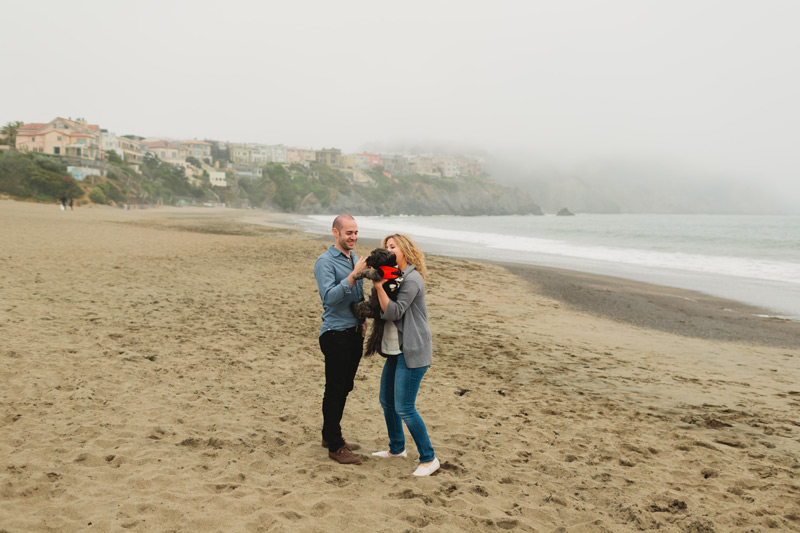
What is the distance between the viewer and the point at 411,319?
140 inches

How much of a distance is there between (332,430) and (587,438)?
90.1 inches

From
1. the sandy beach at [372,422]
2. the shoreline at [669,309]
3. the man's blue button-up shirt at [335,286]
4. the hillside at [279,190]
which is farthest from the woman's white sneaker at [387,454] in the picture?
the hillside at [279,190]

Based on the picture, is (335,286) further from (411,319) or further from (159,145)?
(159,145)

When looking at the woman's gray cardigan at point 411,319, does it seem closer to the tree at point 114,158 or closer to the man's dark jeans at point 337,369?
the man's dark jeans at point 337,369

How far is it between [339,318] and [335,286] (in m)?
0.26

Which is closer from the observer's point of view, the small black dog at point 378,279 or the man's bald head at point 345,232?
the small black dog at point 378,279

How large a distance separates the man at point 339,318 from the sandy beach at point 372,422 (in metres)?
0.51

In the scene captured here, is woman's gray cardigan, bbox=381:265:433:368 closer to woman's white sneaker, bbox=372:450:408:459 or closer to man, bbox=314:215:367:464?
man, bbox=314:215:367:464

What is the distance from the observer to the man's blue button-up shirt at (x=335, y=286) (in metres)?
3.55

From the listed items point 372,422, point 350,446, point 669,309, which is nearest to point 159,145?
point 669,309

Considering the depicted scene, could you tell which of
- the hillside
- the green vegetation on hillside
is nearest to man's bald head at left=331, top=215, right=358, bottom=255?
the green vegetation on hillside

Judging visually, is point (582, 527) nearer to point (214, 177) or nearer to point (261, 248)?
point (261, 248)

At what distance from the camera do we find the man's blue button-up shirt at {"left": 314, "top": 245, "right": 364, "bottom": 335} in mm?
3553

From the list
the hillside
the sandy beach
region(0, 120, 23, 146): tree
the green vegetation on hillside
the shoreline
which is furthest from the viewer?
region(0, 120, 23, 146): tree
